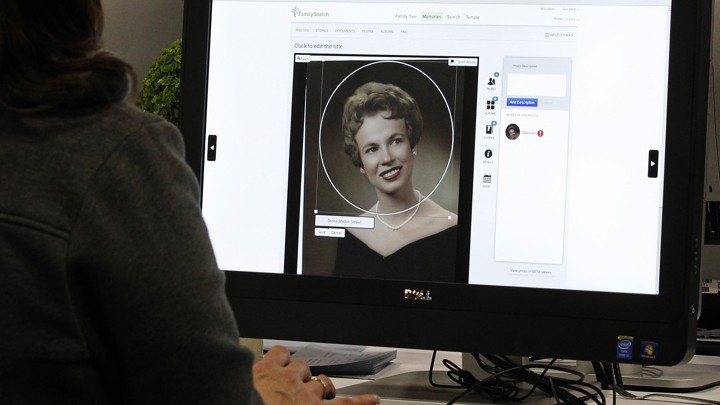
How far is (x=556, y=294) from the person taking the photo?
0.99 meters

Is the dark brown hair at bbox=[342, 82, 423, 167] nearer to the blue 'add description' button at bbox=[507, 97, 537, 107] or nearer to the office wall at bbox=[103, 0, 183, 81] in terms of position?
the blue 'add description' button at bbox=[507, 97, 537, 107]

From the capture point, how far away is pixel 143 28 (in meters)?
1.55

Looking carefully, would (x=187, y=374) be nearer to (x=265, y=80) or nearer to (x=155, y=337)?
(x=155, y=337)

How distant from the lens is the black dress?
101cm

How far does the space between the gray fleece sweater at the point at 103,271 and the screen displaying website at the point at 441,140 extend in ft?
1.79

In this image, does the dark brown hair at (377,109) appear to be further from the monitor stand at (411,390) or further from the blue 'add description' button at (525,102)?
the monitor stand at (411,390)

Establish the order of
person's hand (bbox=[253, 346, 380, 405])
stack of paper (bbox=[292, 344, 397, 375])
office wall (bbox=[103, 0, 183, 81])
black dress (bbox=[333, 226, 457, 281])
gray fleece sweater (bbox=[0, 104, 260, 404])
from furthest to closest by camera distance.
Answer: office wall (bbox=[103, 0, 183, 81])
stack of paper (bbox=[292, 344, 397, 375])
black dress (bbox=[333, 226, 457, 281])
person's hand (bbox=[253, 346, 380, 405])
gray fleece sweater (bbox=[0, 104, 260, 404])

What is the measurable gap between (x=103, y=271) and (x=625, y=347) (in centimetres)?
69

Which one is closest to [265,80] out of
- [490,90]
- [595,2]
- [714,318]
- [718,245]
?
[490,90]

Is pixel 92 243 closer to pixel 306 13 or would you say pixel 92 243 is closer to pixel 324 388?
pixel 324 388

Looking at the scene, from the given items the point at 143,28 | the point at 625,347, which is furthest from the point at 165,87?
the point at 625,347

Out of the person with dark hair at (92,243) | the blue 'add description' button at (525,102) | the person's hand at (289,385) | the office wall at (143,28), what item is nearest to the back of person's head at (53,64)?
the person with dark hair at (92,243)

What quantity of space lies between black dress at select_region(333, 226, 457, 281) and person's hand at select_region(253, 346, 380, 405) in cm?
13

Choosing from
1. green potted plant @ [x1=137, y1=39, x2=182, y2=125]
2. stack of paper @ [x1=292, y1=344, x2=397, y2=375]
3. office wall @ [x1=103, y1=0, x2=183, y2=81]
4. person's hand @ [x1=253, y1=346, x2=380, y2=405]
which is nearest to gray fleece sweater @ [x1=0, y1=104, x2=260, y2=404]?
person's hand @ [x1=253, y1=346, x2=380, y2=405]
